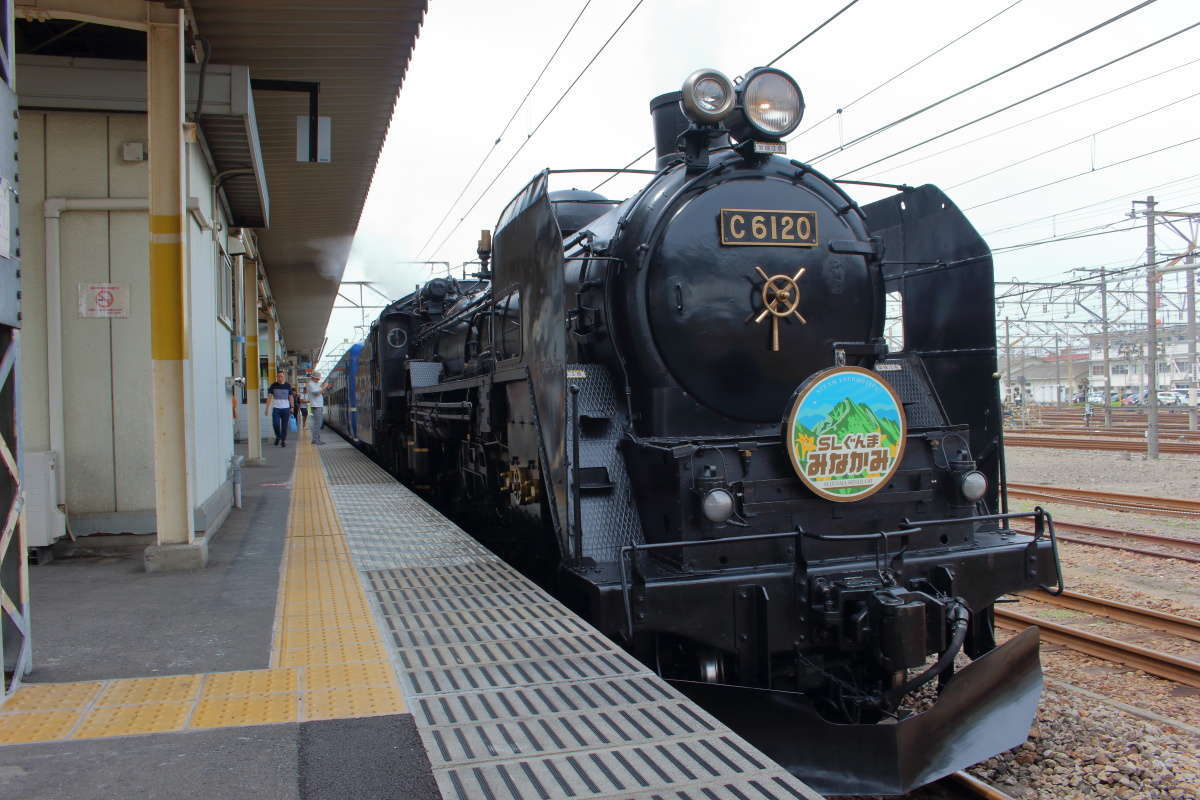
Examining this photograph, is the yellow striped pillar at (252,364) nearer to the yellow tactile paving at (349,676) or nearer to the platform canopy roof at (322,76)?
the platform canopy roof at (322,76)

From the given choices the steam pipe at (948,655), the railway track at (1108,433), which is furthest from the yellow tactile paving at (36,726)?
the railway track at (1108,433)

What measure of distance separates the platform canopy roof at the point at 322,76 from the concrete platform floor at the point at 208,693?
388 cm

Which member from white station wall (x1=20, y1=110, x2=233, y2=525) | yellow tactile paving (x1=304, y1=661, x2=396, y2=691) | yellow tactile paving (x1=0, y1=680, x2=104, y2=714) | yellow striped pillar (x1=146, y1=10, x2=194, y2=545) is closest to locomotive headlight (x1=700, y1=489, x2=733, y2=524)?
yellow tactile paving (x1=304, y1=661, x2=396, y2=691)

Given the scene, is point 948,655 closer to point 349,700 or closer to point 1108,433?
point 349,700

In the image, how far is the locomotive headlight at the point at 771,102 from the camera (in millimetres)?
4484

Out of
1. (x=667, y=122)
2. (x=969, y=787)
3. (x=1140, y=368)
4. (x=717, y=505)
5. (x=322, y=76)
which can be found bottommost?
(x=969, y=787)

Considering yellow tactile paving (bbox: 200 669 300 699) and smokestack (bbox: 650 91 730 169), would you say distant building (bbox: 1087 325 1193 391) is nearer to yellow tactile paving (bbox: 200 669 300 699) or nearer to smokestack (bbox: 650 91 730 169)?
smokestack (bbox: 650 91 730 169)

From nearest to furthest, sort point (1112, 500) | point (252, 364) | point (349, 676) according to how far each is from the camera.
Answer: point (349, 676)
point (1112, 500)
point (252, 364)

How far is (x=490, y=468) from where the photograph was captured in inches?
240

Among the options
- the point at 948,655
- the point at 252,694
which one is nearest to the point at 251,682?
the point at 252,694

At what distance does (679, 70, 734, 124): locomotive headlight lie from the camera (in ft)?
14.5

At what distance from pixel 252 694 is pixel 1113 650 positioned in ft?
17.7

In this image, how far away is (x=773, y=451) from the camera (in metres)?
4.12

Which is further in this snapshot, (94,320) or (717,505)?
(94,320)
